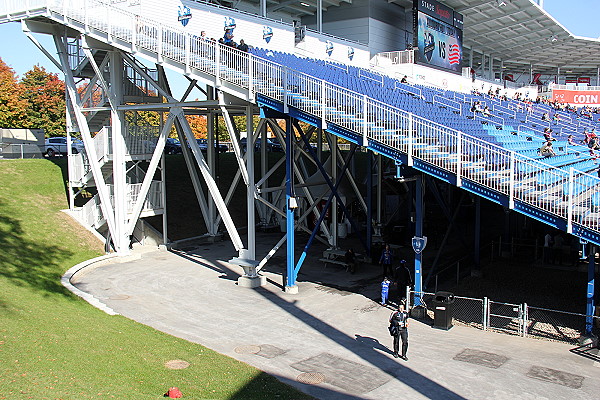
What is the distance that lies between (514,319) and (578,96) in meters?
46.2

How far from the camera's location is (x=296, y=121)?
62.7 ft

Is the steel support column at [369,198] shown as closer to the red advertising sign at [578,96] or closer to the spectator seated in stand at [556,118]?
the spectator seated in stand at [556,118]

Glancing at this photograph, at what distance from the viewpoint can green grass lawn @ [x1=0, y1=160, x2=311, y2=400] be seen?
944cm

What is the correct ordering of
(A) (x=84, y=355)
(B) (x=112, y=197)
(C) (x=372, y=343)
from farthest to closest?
(B) (x=112, y=197)
(C) (x=372, y=343)
(A) (x=84, y=355)

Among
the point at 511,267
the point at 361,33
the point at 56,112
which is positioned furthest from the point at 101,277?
the point at 56,112

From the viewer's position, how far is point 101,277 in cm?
1988

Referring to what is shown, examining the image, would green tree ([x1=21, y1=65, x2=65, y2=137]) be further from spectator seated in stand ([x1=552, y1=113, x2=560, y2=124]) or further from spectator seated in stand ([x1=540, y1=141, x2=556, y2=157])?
spectator seated in stand ([x1=540, y1=141, x2=556, y2=157])

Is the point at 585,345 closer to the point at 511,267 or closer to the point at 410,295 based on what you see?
the point at 410,295

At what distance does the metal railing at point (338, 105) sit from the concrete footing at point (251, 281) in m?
5.80

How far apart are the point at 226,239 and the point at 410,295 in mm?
12425

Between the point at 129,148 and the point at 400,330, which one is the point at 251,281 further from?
the point at 129,148

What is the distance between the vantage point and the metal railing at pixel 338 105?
14.1 metres

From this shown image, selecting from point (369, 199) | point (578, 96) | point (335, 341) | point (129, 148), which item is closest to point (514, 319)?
point (335, 341)

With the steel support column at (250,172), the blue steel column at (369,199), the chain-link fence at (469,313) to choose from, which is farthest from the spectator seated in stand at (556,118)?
the steel support column at (250,172)
